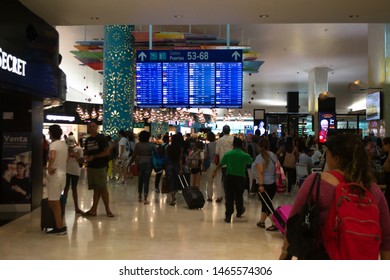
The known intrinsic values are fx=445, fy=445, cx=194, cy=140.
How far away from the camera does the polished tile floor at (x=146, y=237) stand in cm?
534

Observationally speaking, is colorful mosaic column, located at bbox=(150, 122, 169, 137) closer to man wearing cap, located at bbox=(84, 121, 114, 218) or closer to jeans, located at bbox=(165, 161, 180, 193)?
jeans, located at bbox=(165, 161, 180, 193)

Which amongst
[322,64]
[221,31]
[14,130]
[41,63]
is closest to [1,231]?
[14,130]

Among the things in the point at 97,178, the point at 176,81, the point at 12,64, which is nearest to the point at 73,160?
the point at 97,178

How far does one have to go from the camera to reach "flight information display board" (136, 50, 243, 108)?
1035cm

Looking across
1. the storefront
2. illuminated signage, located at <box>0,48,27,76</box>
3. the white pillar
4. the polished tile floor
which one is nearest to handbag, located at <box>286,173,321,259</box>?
the polished tile floor

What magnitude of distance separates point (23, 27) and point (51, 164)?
85.4 inches

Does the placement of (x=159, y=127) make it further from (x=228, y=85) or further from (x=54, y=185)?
(x=54, y=185)

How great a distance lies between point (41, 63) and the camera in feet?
24.5

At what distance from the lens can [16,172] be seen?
317 inches

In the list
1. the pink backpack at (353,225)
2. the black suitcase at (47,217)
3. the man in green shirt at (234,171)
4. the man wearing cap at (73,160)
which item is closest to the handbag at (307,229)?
the pink backpack at (353,225)

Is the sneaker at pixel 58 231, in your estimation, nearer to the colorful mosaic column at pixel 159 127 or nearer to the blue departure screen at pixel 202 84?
the blue departure screen at pixel 202 84

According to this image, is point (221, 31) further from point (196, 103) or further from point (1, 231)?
point (1, 231)

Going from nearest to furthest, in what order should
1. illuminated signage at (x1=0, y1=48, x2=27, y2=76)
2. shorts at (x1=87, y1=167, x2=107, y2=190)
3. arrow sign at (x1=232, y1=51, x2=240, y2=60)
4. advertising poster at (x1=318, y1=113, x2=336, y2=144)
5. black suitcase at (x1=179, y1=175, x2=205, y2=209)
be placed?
illuminated signage at (x1=0, y1=48, x2=27, y2=76), shorts at (x1=87, y1=167, x2=107, y2=190), black suitcase at (x1=179, y1=175, x2=205, y2=209), arrow sign at (x1=232, y1=51, x2=240, y2=60), advertising poster at (x1=318, y1=113, x2=336, y2=144)

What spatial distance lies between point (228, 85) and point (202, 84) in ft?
2.02
